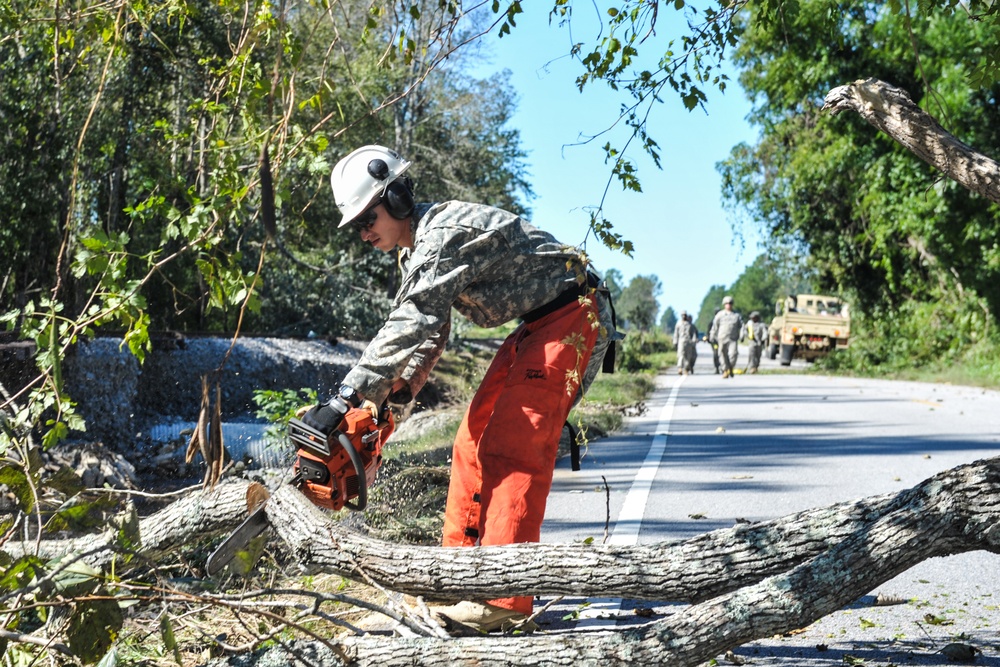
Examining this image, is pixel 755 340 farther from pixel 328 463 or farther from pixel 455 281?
pixel 328 463

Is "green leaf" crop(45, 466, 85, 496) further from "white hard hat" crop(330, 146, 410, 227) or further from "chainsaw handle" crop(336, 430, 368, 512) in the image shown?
"white hard hat" crop(330, 146, 410, 227)

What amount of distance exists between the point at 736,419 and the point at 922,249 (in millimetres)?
16208

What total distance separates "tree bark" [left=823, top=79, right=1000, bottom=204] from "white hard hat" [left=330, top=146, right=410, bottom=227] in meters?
1.79

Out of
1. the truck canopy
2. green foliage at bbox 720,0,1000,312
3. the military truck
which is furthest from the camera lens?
the truck canopy

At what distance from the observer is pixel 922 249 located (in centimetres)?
2680

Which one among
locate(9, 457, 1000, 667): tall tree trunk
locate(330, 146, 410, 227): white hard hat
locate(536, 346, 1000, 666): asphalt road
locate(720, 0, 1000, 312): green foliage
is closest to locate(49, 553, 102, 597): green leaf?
locate(9, 457, 1000, 667): tall tree trunk

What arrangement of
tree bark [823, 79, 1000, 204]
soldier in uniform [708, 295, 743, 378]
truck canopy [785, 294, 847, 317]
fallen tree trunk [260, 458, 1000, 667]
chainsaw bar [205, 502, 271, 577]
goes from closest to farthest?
fallen tree trunk [260, 458, 1000, 667], chainsaw bar [205, 502, 271, 577], tree bark [823, 79, 1000, 204], soldier in uniform [708, 295, 743, 378], truck canopy [785, 294, 847, 317]

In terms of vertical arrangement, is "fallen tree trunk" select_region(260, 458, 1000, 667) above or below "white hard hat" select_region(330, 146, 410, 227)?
below

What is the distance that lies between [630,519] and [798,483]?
6.25ft

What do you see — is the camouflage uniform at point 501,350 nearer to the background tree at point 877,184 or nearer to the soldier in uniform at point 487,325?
the soldier in uniform at point 487,325

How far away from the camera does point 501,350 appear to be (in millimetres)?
4504

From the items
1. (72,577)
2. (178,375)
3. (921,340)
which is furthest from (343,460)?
(921,340)

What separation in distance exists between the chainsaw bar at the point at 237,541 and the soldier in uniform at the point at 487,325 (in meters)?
0.58

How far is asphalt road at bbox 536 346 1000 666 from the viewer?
4000 mm
